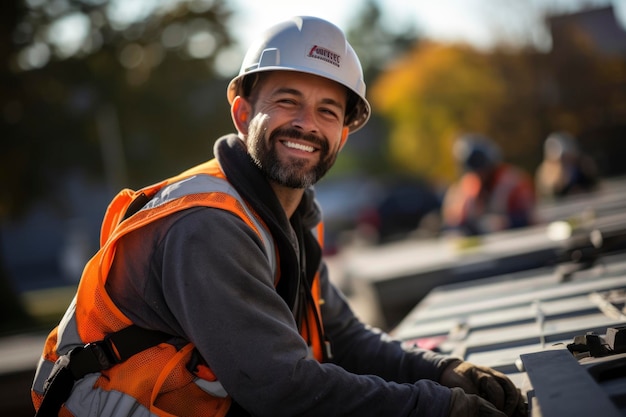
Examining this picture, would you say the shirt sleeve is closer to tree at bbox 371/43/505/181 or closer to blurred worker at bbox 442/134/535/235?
blurred worker at bbox 442/134/535/235

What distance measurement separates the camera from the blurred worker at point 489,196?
941cm

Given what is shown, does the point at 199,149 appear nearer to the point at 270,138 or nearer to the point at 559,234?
the point at 559,234

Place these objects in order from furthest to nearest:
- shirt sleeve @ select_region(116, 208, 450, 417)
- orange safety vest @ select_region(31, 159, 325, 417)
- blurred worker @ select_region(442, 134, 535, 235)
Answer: blurred worker @ select_region(442, 134, 535, 235), orange safety vest @ select_region(31, 159, 325, 417), shirt sleeve @ select_region(116, 208, 450, 417)

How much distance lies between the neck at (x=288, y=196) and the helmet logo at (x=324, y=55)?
555mm

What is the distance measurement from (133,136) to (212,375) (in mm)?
22181

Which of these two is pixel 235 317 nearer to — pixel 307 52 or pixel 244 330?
pixel 244 330

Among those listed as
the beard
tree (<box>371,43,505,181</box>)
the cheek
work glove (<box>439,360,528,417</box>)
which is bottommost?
work glove (<box>439,360,528,417</box>)

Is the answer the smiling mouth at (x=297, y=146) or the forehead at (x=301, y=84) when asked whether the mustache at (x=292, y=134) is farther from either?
the forehead at (x=301, y=84)

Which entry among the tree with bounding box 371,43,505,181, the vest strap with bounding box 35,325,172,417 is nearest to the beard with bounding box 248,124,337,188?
the vest strap with bounding box 35,325,172,417

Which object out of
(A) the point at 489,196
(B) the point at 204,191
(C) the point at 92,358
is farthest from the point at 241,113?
(A) the point at 489,196

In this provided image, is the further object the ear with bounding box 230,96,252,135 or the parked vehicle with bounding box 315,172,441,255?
the parked vehicle with bounding box 315,172,441,255

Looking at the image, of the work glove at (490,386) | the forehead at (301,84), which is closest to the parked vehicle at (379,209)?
the forehead at (301,84)

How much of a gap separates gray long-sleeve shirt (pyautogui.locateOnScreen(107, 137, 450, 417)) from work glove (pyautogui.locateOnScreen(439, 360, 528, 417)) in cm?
22

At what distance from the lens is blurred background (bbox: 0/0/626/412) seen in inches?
724
